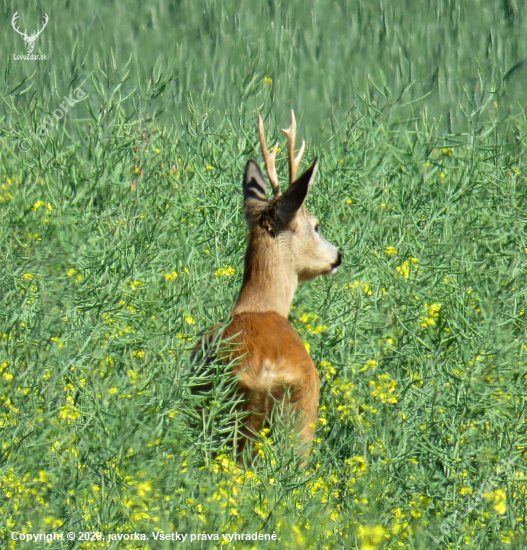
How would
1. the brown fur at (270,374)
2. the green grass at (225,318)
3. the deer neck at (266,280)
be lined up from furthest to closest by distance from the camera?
the deer neck at (266,280) < the brown fur at (270,374) < the green grass at (225,318)

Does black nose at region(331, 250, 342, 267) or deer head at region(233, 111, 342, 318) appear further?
black nose at region(331, 250, 342, 267)

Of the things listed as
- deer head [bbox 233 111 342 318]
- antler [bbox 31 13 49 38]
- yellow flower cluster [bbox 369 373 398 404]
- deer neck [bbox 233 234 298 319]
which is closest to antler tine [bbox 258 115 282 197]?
deer head [bbox 233 111 342 318]

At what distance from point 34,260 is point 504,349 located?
2.64 meters

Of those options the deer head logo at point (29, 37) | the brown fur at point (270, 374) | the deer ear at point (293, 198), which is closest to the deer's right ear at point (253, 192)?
the deer ear at point (293, 198)

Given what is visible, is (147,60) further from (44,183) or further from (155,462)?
(155,462)

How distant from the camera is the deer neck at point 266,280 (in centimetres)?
555

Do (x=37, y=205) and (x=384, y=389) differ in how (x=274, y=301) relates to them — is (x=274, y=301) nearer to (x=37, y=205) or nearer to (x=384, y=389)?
(x=384, y=389)

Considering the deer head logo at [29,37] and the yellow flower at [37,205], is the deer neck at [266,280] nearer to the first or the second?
the yellow flower at [37,205]

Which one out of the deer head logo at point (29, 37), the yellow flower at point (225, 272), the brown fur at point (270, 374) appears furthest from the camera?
the deer head logo at point (29, 37)

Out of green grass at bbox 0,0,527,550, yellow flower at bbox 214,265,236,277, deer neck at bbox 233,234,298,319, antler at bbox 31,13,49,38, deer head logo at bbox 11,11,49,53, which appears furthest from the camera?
antler at bbox 31,13,49,38

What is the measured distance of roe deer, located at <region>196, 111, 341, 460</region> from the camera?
4.73 meters

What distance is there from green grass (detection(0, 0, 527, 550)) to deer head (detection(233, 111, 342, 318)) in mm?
250

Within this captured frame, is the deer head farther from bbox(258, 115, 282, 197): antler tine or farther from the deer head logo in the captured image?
the deer head logo

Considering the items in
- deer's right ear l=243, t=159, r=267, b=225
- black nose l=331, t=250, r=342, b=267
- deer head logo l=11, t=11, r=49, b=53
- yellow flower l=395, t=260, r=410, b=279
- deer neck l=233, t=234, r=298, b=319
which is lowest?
deer head logo l=11, t=11, r=49, b=53
